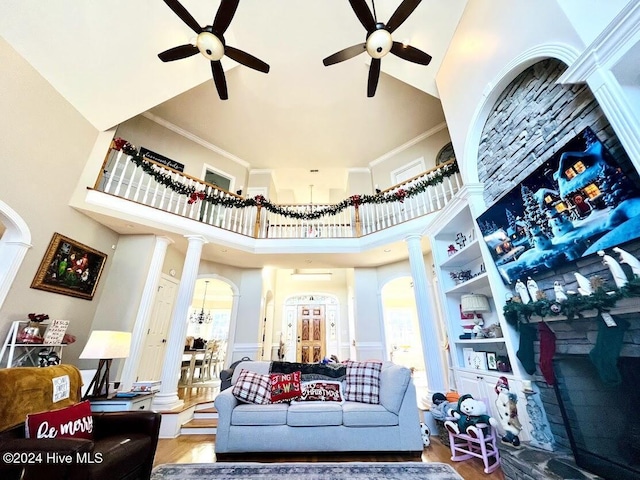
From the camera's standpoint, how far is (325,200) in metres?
9.48

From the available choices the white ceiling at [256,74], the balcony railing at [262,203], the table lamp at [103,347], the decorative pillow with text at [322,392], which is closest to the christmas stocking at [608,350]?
the decorative pillow with text at [322,392]

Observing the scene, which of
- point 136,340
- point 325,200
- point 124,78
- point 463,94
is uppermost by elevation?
point 325,200

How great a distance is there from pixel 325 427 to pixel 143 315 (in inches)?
132

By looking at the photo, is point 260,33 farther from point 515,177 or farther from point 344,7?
point 515,177

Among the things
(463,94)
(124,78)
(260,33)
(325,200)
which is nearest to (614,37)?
(463,94)

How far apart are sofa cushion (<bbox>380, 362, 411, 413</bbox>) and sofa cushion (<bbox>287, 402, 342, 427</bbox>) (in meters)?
0.51

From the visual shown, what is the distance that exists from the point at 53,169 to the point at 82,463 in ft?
12.6

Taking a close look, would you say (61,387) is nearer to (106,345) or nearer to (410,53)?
(106,345)

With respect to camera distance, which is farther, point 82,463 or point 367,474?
point 367,474

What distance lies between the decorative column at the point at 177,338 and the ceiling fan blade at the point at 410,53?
410 cm

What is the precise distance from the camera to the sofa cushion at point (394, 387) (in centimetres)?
270

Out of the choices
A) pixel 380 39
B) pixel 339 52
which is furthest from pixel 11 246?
pixel 380 39

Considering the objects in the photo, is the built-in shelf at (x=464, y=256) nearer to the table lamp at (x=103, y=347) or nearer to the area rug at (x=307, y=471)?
the area rug at (x=307, y=471)

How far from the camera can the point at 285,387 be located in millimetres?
3039
